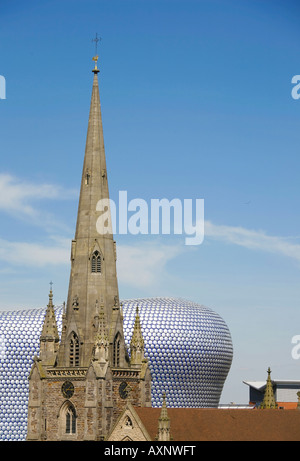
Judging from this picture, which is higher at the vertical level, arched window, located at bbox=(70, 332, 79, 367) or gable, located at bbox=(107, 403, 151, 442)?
arched window, located at bbox=(70, 332, 79, 367)

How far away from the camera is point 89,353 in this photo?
83.0 meters

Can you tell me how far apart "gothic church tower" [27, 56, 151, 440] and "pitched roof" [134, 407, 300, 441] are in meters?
3.01

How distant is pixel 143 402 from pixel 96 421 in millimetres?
5702

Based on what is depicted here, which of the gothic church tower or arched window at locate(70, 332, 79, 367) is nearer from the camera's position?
the gothic church tower

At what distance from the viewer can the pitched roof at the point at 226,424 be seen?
8281cm

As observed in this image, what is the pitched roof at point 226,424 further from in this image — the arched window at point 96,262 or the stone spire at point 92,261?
the arched window at point 96,262

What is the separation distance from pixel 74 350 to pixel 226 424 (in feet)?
44.7

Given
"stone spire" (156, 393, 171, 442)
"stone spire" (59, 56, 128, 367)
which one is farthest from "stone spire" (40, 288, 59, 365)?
"stone spire" (156, 393, 171, 442)

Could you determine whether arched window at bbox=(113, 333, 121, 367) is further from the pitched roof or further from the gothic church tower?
the pitched roof

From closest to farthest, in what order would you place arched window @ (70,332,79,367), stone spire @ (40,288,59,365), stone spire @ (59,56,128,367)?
arched window @ (70,332,79,367) < stone spire @ (59,56,128,367) < stone spire @ (40,288,59,365)

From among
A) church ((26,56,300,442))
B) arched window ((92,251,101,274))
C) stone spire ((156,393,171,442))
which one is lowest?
stone spire ((156,393,171,442))

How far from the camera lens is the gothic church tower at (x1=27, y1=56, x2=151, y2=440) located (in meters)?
81.9
